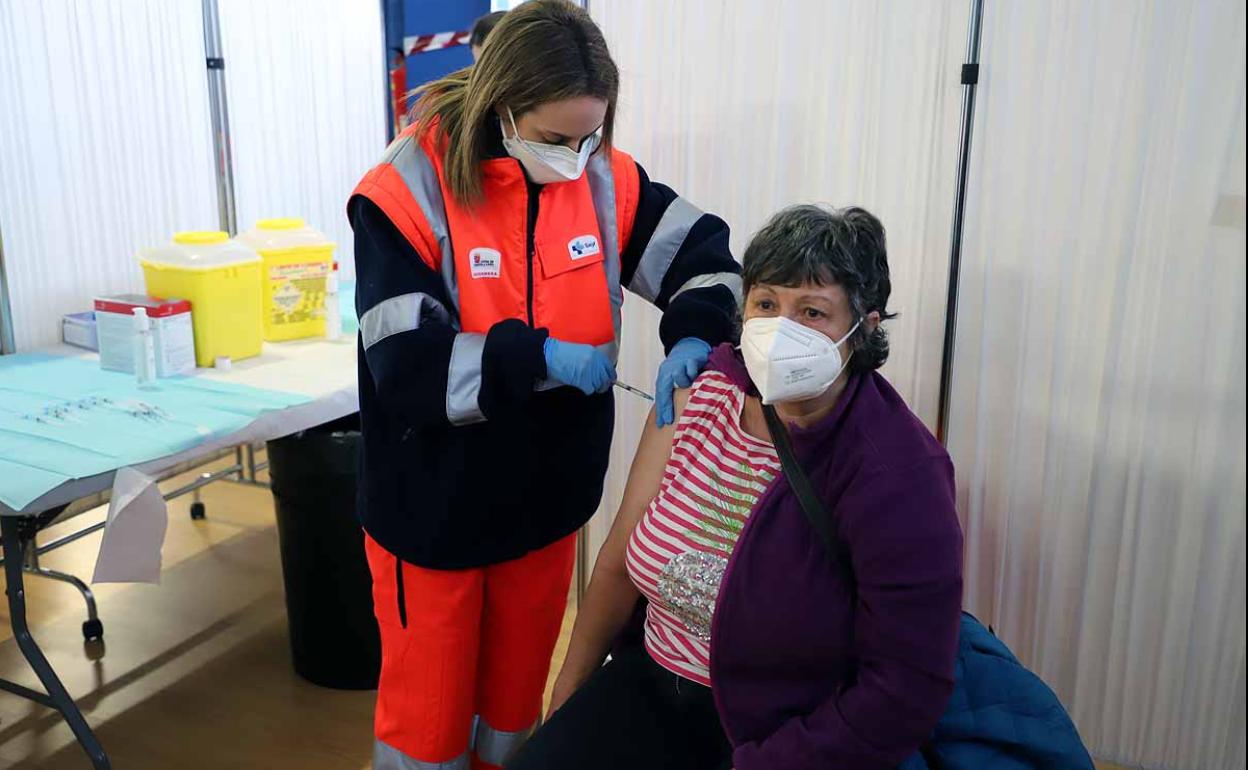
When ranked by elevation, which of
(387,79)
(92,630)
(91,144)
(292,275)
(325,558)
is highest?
(387,79)

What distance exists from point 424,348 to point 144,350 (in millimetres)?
1147

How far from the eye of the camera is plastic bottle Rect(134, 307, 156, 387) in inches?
88.7

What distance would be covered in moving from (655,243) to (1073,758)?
0.97 meters

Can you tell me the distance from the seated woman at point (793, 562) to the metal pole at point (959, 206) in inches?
23.5

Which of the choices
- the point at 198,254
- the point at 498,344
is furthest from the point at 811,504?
the point at 198,254

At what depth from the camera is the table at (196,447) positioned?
1.82 metres

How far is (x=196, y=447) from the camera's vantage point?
196 cm

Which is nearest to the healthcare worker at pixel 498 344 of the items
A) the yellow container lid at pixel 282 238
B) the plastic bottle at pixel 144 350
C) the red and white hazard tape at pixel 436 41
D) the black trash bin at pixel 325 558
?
the black trash bin at pixel 325 558

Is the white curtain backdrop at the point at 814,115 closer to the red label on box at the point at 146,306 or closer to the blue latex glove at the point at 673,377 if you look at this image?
the blue latex glove at the point at 673,377

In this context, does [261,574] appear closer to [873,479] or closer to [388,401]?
[388,401]

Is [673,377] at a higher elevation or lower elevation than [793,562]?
higher

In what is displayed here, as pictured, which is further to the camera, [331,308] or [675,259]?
[331,308]

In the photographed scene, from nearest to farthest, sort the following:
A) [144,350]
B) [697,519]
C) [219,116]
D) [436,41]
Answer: [697,519]
[144,350]
[219,116]
[436,41]

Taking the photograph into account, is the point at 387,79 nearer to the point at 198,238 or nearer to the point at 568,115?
the point at 198,238
